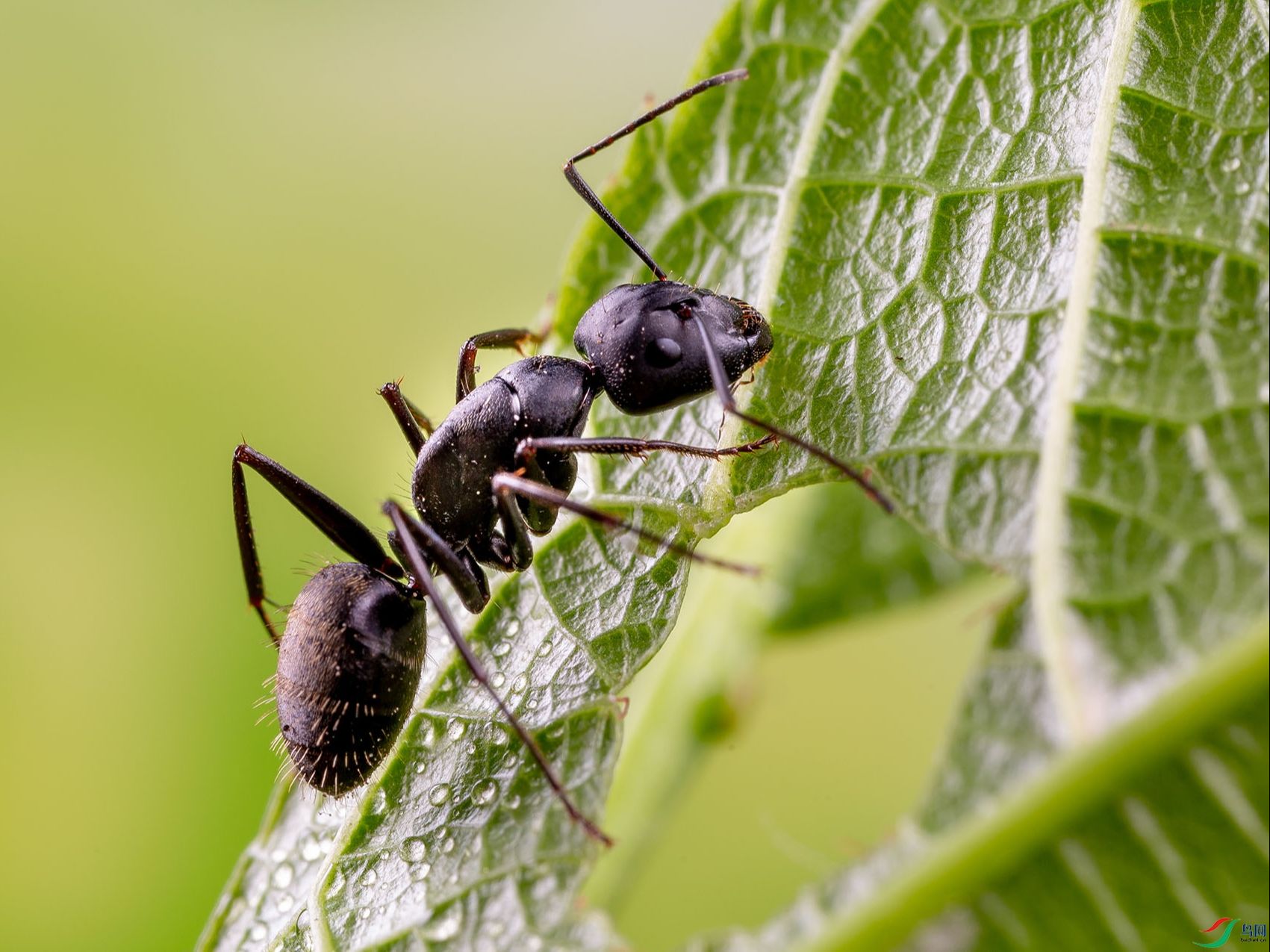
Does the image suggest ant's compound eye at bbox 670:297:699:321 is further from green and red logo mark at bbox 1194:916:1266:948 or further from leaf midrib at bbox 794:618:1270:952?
green and red logo mark at bbox 1194:916:1266:948

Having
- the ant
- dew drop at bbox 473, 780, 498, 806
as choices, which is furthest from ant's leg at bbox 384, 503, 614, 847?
dew drop at bbox 473, 780, 498, 806

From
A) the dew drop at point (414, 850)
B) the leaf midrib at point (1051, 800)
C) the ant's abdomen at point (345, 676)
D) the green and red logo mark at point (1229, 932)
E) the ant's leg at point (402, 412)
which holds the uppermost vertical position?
the ant's leg at point (402, 412)

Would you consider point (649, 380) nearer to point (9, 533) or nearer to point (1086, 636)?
point (1086, 636)

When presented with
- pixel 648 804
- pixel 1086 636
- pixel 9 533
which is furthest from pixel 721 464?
pixel 9 533

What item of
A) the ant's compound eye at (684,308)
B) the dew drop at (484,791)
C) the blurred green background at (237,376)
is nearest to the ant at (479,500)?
the ant's compound eye at (684,308)

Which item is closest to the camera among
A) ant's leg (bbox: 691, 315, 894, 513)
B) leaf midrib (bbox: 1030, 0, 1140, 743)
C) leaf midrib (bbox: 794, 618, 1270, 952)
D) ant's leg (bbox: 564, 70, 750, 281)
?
leaf midrib (bbox: 794, 618, 1270, 952)

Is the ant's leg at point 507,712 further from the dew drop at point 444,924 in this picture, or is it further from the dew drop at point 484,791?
the dew drop at point 444,924

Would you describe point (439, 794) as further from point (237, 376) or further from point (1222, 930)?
point (237, 376)
